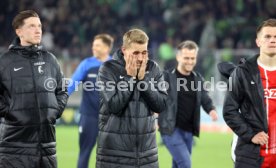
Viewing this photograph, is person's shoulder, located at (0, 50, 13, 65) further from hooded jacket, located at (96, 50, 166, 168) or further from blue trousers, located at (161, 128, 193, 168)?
blue trousers, located at (161, 128, 193, 168)

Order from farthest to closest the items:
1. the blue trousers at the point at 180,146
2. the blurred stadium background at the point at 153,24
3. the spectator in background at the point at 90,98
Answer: the blurred stadium background at the point at 153,24 → the spectator in background at the point at 90,98 → the blue trousers at the point at 180,146

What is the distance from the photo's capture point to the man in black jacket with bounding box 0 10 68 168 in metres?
7.03

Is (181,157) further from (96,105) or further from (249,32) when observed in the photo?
(249,32)

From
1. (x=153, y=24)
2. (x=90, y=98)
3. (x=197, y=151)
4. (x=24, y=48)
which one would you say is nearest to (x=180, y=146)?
(x=90, y=98)

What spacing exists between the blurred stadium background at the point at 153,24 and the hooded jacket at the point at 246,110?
41.7 feet

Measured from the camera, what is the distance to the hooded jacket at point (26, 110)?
277 inches

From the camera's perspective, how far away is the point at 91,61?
433 inches

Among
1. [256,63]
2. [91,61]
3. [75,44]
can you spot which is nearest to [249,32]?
[75,44]

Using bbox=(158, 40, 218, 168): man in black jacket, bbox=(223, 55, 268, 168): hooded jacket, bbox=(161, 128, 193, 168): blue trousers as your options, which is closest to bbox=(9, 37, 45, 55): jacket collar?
bbox=(223, 55, 268, 168): hooded jacket

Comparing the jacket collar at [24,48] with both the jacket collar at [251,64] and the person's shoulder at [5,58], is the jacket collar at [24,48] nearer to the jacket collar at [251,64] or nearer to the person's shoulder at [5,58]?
the person's shoulder at [5,58]

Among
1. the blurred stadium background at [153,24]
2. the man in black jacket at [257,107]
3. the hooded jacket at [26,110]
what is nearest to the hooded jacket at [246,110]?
the man in black jacket at [257,107]

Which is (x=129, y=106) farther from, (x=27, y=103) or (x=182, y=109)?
(x=182, y=109)

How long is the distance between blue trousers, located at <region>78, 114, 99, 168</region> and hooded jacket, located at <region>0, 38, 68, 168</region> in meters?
3.46

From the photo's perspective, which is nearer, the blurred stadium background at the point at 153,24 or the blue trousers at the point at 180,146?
the blue trousers at the point at 180,146
